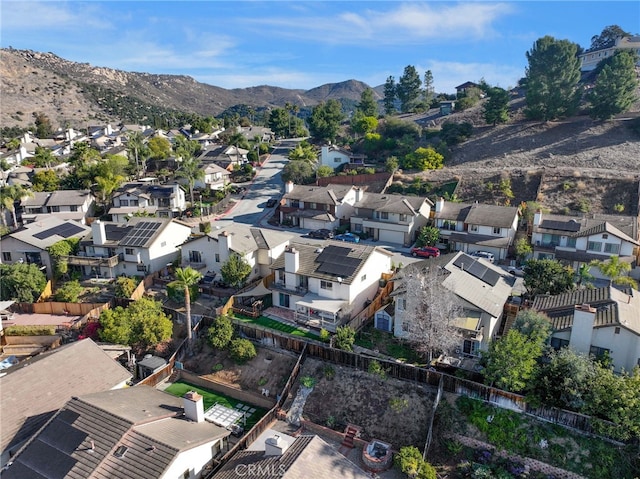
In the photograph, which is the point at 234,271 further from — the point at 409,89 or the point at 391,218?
the point at 409,89

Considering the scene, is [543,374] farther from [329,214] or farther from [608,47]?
[608,47]

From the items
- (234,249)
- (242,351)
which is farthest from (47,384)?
(234,249)

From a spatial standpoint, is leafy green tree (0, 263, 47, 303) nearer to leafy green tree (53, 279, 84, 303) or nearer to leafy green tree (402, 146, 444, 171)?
leafy green tree (53, 279, 84, 303)

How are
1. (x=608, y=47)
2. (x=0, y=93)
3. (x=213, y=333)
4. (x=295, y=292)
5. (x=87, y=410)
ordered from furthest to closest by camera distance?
(x=0, y=93)
(x=608, y=47)
(x=295, y=292)
(x=213, y=333)
(x=87, y=410)

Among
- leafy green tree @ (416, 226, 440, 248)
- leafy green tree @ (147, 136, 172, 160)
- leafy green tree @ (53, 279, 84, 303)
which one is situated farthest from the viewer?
leafy green tree @ (147, 136, 172, 160)

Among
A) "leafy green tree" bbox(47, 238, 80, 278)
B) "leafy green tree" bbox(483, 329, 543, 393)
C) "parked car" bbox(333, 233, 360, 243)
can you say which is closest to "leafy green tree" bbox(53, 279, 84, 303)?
→ "leafy green tree" bbox(47, 238, 80, 278)

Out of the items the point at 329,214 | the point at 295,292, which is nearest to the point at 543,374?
the point at 295,292
